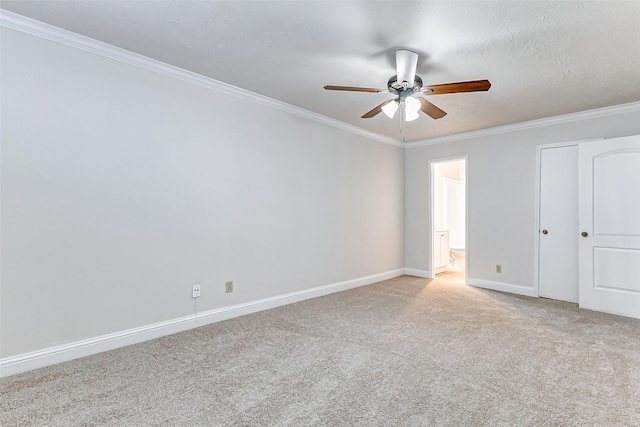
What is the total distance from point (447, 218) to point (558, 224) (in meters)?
2.90

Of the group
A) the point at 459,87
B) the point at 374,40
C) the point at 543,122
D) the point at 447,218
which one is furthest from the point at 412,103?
the point at 447,218

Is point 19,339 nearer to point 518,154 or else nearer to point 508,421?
point 508,421

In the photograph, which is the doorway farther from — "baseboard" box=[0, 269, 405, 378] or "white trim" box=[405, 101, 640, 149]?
"baseboard" box=[0, 269, 405, 378]

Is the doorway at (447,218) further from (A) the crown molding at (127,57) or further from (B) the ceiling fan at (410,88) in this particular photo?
(A) the crown molding at (127,57)

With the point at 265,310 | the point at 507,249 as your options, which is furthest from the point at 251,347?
the point at 507,249

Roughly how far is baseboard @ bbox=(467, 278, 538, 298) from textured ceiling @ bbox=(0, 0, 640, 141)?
2451 mm

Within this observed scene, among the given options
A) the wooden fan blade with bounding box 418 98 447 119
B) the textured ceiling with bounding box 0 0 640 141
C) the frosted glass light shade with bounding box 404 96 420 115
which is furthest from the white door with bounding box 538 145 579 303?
the frosted glass light shade with bounding box 404 96 420 115

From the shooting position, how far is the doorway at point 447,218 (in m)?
5.60

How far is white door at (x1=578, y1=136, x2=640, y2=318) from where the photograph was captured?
3.50m

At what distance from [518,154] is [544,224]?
997mm

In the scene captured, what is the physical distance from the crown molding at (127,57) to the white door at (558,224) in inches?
123

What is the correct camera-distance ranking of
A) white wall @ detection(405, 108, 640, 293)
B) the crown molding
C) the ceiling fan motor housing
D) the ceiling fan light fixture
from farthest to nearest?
white wall @ detection(405, 108, 640, 293) → the ceiling fan light fixture → the ceiling fan motor housing → the crown molding

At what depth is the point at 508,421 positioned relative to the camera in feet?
5.68

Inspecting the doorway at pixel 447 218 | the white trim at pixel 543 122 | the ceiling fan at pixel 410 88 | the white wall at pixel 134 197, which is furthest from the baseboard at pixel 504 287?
the ceiling fan at pixel 410 88
